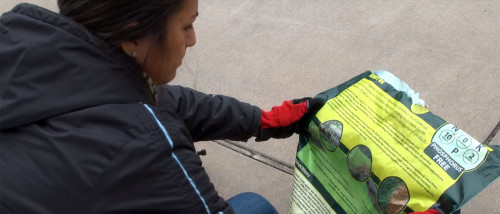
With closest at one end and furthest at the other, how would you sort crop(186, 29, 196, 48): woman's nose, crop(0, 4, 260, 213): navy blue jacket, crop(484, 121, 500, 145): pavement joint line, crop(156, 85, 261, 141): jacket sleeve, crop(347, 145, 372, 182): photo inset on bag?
1. crop(0, 4, 260, 213): navy blue jacket
2. crop(186, 29, 196, 48): woman's nose
3. crop(347, 145, 372, 182): photo inset on bag
4. crop(156, 85, 261, 141): jacket sleeve
5. crop(484, 121, 500, 145): pavement joint line

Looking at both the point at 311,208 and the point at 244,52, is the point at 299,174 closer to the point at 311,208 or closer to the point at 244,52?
the point at 311,208

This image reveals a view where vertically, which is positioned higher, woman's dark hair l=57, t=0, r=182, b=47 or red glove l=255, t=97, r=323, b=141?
woman's dark hair l=57, t=0, r=182, b=47

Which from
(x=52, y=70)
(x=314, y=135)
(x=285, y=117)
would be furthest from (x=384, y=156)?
(x=52, y=70)

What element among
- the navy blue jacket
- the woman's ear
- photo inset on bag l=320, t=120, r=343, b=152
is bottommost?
photo inset on bag l=320, t=120, r=343, b=152

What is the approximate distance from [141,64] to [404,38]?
1803 millimetres

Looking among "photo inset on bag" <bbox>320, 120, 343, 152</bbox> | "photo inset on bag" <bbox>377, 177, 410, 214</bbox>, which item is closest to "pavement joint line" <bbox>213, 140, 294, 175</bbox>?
"photo inset on bag" <bbox>320, 120, 343, 152</bbox>

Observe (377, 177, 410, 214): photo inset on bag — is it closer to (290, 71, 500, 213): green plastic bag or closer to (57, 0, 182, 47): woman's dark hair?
(290, 71, 500, 213): green plastic bag

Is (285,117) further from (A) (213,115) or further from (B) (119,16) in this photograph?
(B) (119,16)

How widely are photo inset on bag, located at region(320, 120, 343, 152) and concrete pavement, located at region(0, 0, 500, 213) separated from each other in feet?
2.31

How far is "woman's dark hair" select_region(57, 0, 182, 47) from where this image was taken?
2.61ft

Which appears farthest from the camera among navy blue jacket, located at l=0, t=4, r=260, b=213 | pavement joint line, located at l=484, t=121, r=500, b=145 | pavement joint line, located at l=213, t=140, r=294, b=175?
pavement joint line, located at l=213, t=140, r=294, b=175

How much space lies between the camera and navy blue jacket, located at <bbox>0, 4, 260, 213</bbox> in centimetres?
77

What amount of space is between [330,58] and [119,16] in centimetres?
171

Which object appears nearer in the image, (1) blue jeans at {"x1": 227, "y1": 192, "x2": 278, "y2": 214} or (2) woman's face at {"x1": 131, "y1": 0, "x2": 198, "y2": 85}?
(2) woman's face at {"x1": 131, "y1": 0, "x2": 198, "y2": 85}
